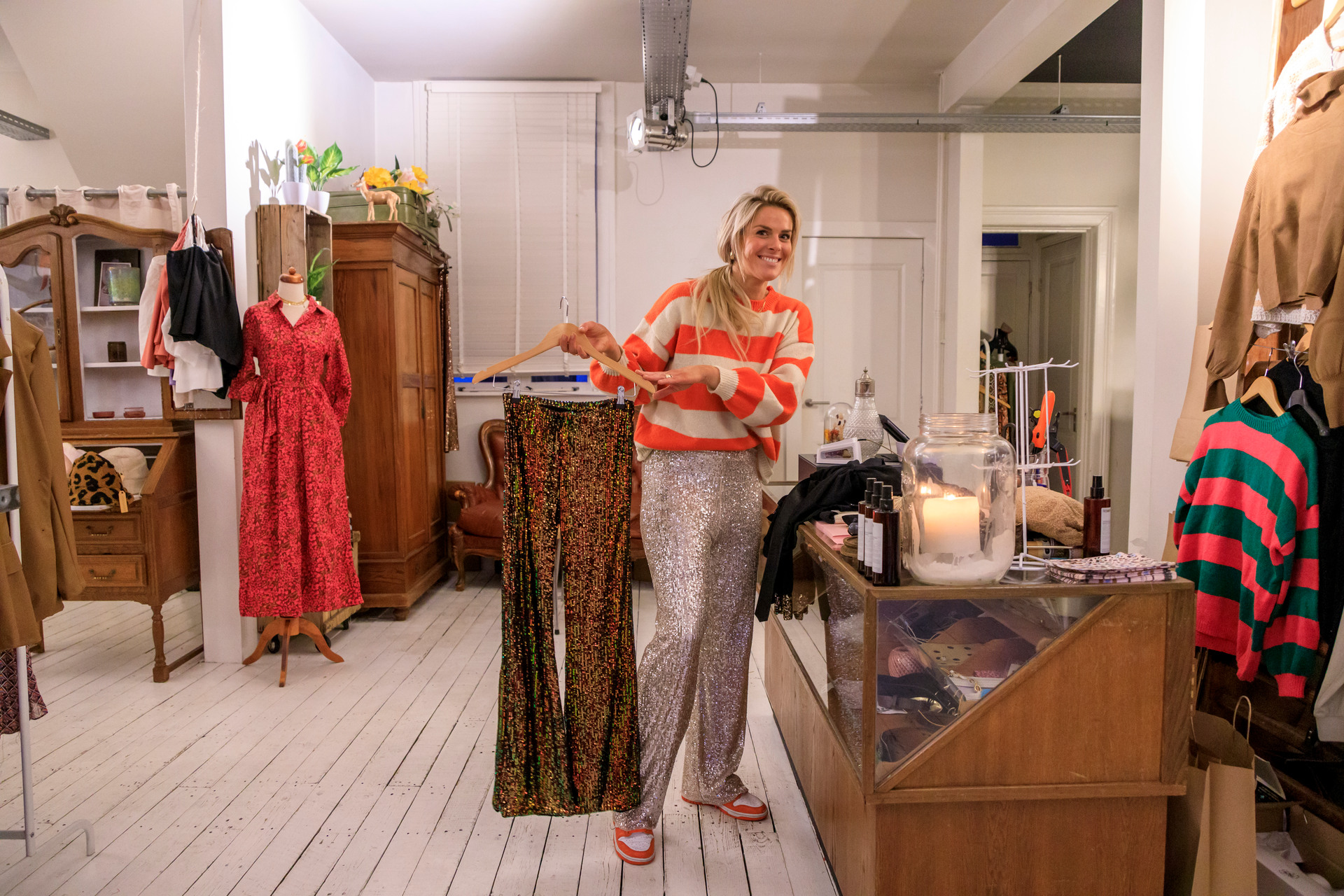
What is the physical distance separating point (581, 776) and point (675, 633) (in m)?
0.45

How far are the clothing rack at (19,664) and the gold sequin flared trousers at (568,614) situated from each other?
1113mm

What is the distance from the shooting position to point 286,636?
3441 mm

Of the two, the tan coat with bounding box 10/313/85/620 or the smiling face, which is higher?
the smiling face

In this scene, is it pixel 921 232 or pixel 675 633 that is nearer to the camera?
pixel 675 633

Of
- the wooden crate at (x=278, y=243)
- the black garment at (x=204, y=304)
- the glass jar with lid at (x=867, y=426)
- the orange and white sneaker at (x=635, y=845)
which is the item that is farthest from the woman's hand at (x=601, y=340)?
the wooden crate at (x=278, y=243)

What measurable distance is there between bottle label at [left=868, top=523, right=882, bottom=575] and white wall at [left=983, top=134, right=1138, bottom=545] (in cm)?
475

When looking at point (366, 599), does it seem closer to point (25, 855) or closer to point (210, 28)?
point (25, 855)

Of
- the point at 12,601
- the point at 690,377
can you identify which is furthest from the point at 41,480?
the point at 690,377

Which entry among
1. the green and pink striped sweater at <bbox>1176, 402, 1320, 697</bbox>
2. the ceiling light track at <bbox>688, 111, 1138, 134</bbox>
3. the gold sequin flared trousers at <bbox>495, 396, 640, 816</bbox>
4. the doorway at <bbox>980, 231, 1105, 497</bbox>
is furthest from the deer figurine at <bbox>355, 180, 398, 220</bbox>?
the doorway at <bbox>980, 231, 1105, 497</bbox>

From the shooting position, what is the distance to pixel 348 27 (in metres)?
4.65

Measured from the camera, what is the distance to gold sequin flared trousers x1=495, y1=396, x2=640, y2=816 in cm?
198

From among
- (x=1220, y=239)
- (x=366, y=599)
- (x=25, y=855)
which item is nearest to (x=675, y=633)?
(x=25, y=855)

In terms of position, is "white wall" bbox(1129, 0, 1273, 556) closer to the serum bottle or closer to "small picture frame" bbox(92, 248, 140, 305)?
the serum bottle

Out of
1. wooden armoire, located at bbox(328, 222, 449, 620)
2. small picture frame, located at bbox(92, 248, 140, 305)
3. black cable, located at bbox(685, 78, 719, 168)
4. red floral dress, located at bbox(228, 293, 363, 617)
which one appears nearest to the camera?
red floral dress, located at bbox(228, 293, 363, 617)
